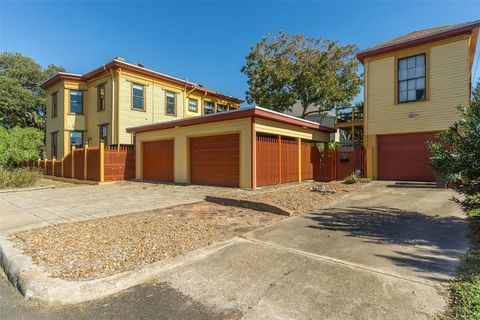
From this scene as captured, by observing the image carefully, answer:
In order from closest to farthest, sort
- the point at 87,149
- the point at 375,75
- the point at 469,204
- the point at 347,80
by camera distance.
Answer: the point at 469,204 < the point at 375,75 < the point at 87,149 < the point at 347,80

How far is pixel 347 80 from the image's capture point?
70.5 feet

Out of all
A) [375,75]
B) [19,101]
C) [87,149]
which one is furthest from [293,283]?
[19,101]

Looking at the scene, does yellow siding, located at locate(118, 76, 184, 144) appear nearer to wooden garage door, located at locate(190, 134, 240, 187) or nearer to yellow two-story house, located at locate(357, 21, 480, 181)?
wooden garage door, located at locate(190, 134, 240, 187)

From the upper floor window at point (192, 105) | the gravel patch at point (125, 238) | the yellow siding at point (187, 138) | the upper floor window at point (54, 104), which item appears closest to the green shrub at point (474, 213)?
the gravel patch at point (125, 238)

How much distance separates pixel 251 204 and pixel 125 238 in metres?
3.68

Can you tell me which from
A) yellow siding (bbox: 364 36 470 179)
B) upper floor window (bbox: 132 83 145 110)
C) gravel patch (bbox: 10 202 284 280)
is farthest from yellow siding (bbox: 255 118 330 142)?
upper floor window (bbox: 132 83 145 110)

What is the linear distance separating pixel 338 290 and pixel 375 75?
44.6 feet

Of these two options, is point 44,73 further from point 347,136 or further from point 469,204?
point 469,204

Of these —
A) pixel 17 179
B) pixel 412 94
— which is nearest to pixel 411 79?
pixel 412 94

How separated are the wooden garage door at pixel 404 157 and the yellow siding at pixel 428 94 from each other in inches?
17.5

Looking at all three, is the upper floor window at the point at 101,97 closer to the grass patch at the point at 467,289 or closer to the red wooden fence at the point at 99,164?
the red wooden fence at the point at 99,164

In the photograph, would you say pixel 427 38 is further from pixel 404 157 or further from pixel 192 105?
pixel 192 105

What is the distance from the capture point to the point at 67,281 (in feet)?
10.8

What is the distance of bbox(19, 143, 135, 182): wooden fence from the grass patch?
15.8m
